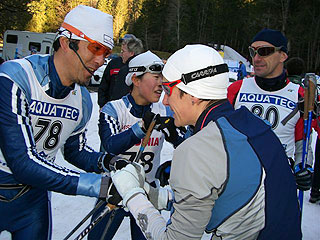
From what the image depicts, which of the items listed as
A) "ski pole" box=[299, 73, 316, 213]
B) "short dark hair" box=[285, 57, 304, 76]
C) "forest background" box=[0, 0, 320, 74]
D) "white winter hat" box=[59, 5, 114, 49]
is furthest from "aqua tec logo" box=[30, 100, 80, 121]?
"forest background" box=[0, 0, 320, 74]

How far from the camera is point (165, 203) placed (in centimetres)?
193

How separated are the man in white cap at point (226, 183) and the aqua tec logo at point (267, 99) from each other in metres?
1.77

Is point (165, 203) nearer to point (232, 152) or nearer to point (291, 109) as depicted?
point (232, 152)

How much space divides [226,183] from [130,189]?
0.64 metres

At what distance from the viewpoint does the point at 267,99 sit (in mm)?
3143

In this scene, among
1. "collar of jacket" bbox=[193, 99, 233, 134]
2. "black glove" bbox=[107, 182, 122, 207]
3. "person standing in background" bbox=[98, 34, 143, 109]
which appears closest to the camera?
"collar of jacket" bbox=[193, 99, 233, 134]

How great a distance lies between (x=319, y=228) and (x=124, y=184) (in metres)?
3.66

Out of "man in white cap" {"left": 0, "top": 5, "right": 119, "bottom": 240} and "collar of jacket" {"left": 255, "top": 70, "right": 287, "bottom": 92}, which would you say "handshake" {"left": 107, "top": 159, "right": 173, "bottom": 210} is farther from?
"collar of jacket" {"left": 255, "top": 70, "right": 287, "bottom": 92}

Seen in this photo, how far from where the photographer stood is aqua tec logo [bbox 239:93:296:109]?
10.1 ft

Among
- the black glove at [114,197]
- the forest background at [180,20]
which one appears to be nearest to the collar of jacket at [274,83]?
the black glove at [114,197]

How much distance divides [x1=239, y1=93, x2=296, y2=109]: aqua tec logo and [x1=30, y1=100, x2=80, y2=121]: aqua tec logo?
1822 millimetres

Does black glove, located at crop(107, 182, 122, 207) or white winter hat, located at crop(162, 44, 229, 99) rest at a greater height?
white winter hat, located at crop(162, 44, 229, 99)

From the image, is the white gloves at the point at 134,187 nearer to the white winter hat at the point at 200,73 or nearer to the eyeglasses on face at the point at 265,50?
the white winter hat at the point at 200,73

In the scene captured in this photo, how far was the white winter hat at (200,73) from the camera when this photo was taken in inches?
61.4
